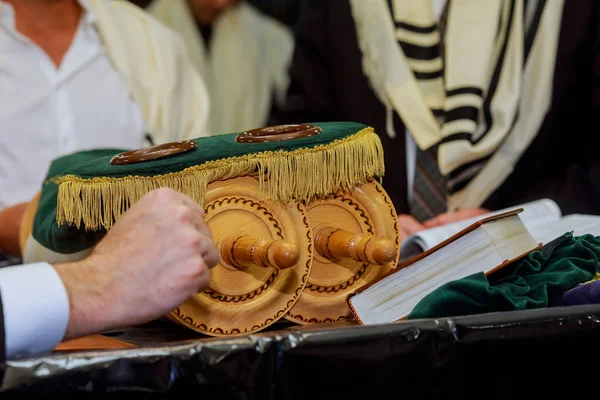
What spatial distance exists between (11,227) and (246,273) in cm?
52

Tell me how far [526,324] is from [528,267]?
14 centimetres

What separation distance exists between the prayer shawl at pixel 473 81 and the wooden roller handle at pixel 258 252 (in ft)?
2.55

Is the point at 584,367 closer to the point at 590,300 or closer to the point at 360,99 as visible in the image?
the point at 590,300

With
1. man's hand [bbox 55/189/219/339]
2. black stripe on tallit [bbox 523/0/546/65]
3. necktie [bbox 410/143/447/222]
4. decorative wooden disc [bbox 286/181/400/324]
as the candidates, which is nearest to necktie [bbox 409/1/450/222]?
necktie [bbox 410/143/447/222]

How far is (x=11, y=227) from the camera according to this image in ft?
3.82

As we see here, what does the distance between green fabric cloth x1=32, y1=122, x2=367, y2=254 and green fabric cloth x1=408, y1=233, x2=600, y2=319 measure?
228 mm

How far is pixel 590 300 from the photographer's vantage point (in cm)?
76

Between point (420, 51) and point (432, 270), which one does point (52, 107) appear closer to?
point (420, 51)

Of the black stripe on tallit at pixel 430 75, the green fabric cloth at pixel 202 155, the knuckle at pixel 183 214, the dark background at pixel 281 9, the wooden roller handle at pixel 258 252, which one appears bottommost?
the wooden roller handle at pixel 258 252

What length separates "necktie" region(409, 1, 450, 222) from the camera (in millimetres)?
1530

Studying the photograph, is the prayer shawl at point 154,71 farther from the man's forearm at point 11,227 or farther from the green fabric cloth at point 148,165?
the green fabric cloth at point 148,165

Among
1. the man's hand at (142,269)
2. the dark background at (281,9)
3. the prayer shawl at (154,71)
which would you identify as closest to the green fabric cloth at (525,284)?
the man's hand at (142,269)

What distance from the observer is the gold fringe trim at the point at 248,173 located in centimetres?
80

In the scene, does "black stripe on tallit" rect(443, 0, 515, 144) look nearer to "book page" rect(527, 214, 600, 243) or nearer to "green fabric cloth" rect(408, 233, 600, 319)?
"book page" rect(527, 214, 600, 243)
